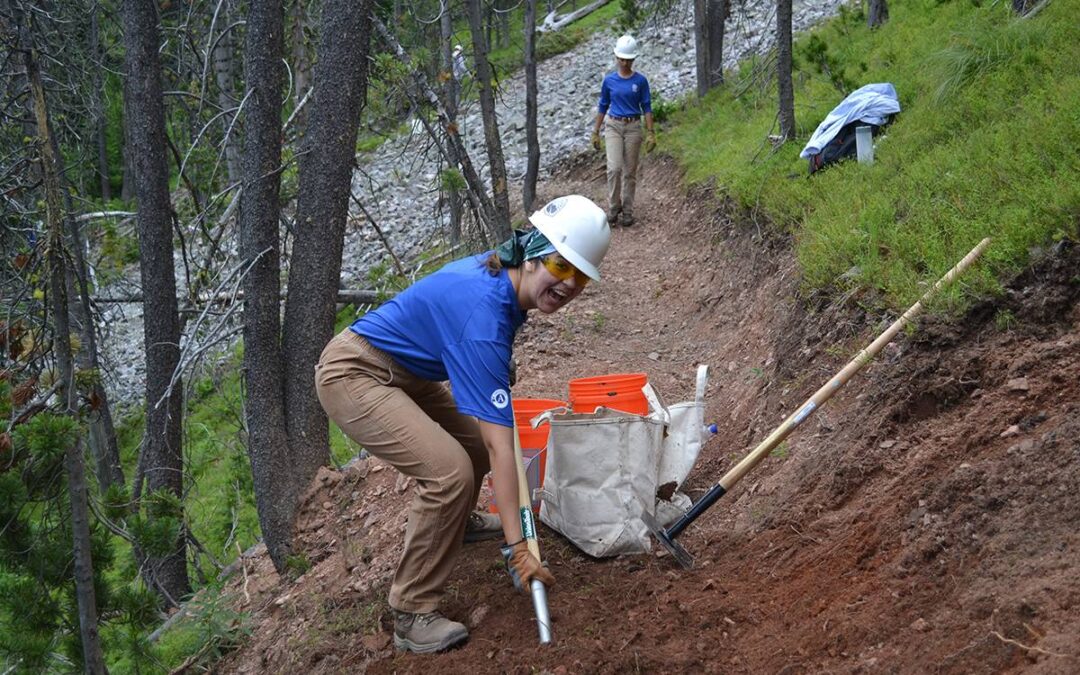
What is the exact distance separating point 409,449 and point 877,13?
11256mm

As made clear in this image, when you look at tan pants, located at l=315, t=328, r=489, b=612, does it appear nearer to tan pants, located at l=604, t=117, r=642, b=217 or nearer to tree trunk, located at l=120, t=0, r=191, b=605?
tree trunk, located at l=120, t=0, r=191, b=605

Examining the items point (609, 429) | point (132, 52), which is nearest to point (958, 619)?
point (609, 429)

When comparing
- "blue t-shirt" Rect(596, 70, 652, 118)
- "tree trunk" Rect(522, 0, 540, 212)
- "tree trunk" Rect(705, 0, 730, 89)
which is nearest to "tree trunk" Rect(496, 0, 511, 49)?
"tree trunk" Rect(705, 0, 730, 89)

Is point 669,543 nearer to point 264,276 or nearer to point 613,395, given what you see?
point 613,395

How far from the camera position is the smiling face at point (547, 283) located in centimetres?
375

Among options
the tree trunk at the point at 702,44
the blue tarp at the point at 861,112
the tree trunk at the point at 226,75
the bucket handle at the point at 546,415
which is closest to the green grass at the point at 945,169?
the blue tarp at the point at 861,112

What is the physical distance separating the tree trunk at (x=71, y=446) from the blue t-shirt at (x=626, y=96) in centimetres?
742

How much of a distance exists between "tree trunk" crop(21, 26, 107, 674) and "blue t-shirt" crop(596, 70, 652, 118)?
7425 mm

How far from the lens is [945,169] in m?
6.21

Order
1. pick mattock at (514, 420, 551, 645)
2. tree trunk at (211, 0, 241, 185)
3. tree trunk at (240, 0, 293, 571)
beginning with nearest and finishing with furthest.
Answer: pick mattock at (514, 420, 551, 645)
tree trunk at (240, 0, 293, 571)
tree trunk at (211, 0, 241, 185)

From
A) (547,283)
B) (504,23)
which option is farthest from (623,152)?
(504,23)

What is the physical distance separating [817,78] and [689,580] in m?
8.85

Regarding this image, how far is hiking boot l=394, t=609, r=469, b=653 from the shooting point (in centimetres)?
400

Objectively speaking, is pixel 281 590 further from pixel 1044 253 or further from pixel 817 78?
pixel 817 78
